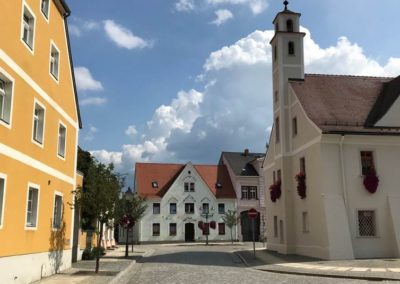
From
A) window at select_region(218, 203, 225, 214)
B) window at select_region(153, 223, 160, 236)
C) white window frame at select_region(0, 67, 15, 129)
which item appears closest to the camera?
white window frame at select_region(0, 67, 15, 129)

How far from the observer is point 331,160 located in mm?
26250

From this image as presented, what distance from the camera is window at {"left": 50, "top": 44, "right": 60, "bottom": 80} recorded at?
1919 cm

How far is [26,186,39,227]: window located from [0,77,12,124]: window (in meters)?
3.34

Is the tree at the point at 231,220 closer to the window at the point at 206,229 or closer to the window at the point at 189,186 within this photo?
the window at the point at 206,229

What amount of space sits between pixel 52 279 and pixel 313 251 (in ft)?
51.0

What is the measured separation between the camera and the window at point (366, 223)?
25953 millimetres

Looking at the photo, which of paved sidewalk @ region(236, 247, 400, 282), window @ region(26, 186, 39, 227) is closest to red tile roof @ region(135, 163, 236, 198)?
paved sidewalk @ region(236, 247, 400, 282)

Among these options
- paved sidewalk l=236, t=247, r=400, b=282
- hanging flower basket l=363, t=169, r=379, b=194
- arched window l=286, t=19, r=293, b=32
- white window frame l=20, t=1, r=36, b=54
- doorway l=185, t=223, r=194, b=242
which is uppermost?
arched window l=286, t=19, r=293, b=32

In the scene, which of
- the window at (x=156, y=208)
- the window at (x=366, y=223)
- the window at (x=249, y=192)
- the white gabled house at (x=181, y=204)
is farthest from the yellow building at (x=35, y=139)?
the window at (x=249, y=192)

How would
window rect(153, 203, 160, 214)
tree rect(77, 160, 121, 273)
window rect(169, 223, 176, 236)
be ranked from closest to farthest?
tree rect(77, 160, 121, 273) → window rect(169, 223, 176, 236) → window rect(153, 203, 160, 214)

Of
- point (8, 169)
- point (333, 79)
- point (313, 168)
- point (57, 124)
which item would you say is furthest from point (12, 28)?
point (333, 79)

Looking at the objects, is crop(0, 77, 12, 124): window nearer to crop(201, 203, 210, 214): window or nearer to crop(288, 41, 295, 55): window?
crop(288, 41, 295, 55): window

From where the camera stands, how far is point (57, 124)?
771 inches

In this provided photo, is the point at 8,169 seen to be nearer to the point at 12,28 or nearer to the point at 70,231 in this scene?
the point at 12,28
